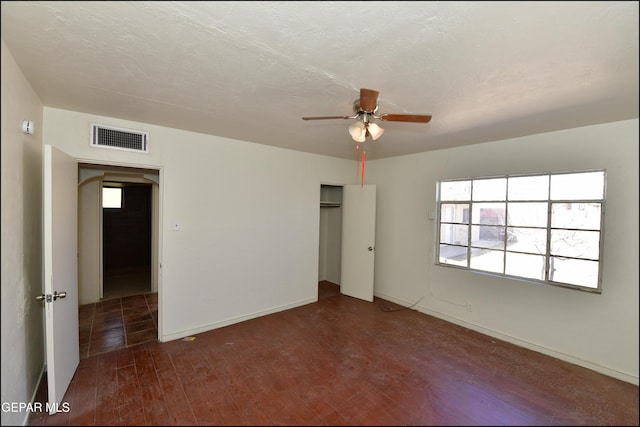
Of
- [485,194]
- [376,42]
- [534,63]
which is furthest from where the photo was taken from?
Answer: [485,194]

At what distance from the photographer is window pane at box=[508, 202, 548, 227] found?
9.20ft

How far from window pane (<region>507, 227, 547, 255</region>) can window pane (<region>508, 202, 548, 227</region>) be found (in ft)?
0.23

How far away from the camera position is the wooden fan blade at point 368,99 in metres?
1.72

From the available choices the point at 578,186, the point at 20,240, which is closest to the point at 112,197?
the point at 20,240

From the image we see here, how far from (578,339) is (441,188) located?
2.24 metres

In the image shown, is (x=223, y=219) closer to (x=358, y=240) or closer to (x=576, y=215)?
(x=358, y=240)

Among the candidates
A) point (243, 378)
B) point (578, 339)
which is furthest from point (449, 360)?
point (243, 378)

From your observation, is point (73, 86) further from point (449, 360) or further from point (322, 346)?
point (449, 360)

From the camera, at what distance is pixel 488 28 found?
1286 millimetres

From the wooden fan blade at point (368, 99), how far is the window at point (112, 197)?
24.0 feet

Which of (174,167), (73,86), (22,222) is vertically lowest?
(22,222)

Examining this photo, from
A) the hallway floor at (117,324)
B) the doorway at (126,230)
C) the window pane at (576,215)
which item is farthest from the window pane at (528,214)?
the doorway at (126,230)

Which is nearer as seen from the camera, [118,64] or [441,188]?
[118,64]

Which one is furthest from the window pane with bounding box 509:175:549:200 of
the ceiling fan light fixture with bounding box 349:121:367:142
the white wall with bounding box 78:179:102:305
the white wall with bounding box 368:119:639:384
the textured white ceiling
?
the white wall with bounding box 78:179:102:305
